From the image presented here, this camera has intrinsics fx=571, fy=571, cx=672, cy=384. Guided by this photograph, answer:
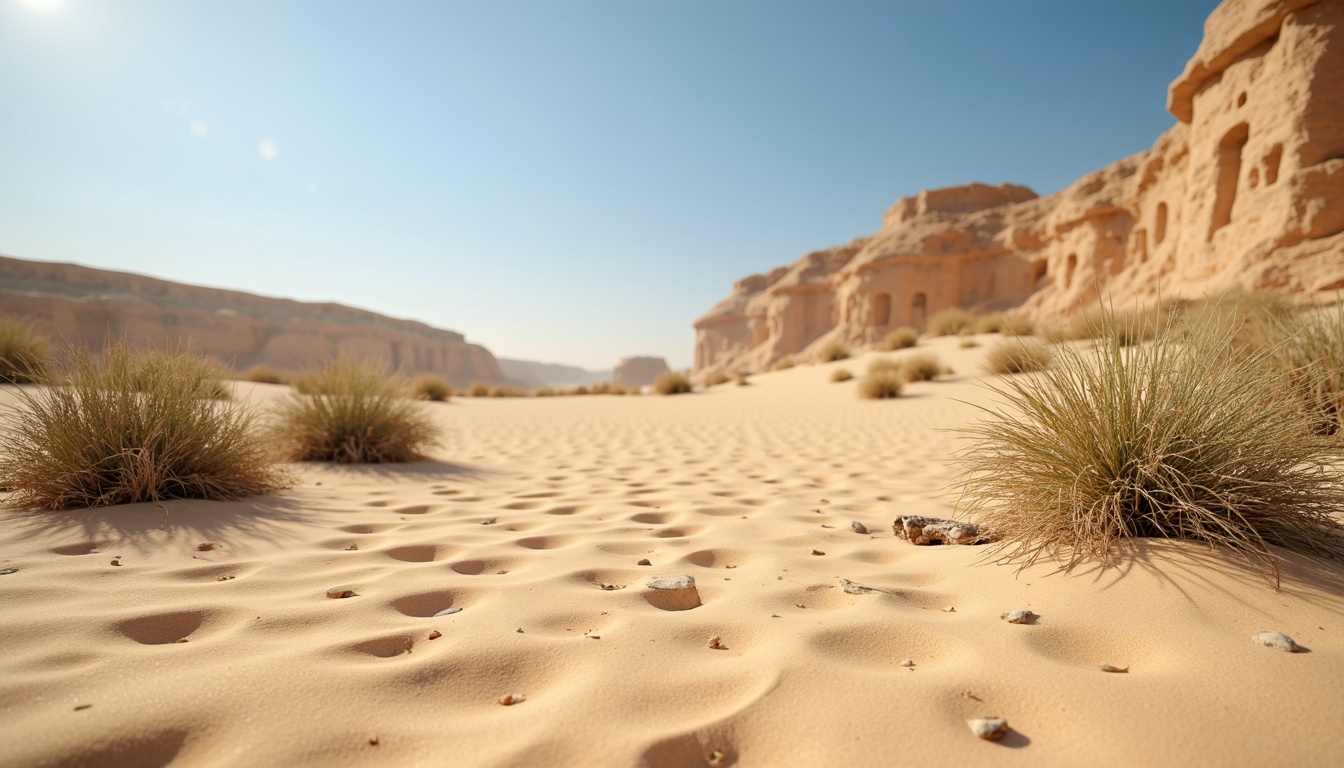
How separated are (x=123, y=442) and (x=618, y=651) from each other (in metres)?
2.81

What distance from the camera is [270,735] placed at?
1.00 metres

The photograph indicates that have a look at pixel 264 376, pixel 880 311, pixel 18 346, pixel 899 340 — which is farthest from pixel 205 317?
pixel 899 340

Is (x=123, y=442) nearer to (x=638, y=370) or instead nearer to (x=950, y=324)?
(x=950, y=324)

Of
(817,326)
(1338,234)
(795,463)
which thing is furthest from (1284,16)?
(817,326)

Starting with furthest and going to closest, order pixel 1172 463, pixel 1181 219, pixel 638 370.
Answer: pixel 638 370 → pixel 1181 219 → pixel 1172 463

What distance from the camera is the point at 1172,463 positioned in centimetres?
172

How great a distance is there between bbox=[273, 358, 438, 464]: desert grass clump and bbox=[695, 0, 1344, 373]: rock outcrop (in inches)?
187

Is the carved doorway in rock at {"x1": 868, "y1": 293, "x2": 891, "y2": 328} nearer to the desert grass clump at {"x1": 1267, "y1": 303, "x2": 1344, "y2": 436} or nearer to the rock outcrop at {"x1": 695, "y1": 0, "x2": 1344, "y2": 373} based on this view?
the rock outcrop at {"x1": 695, "y1": 0, "x2": 1344, "y2": 373}

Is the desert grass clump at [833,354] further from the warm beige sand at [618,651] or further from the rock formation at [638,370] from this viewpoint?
the rock formation at [638,370]

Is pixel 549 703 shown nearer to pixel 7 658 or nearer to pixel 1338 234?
pixel 7 658

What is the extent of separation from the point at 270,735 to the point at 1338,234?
16.5 metres

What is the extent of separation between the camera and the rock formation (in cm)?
6919

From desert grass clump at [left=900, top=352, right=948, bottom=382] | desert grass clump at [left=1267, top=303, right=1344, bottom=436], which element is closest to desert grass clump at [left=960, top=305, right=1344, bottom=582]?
desert grass clump at [left=1267, top=303, right=1344, bottom=436]

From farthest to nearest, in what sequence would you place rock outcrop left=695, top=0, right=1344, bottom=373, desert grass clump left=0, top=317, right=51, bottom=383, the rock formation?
the rock formation
rock outcrop left=695, top=0, right=1344, bottom=373
desert grass clump left=0, top=317, right=51, bottom=383
